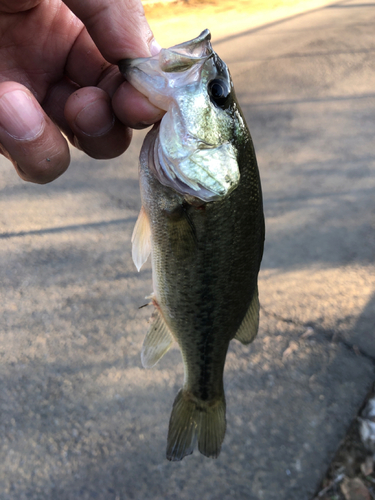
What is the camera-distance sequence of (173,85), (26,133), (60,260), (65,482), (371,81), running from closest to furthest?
1. (173,85)
2. (26,133)
3. (65,482)
4. (60,260)
5. (371,81)

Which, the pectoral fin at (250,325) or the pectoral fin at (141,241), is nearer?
the pectoral fin at (141,241)

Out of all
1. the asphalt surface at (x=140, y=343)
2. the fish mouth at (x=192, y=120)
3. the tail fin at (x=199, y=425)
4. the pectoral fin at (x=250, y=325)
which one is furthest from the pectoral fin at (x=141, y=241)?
the asphalt surface at (x=140, y=343)

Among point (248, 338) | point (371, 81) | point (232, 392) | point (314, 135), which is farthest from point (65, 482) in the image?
point (371, 81)

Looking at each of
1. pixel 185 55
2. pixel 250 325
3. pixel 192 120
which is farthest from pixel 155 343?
pixel 185 55

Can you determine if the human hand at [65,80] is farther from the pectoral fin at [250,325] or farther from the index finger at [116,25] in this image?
the pectoral fin at [250,325]

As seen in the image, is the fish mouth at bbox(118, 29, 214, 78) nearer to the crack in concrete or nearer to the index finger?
the index finger

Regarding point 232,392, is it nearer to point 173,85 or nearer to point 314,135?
point 173,85

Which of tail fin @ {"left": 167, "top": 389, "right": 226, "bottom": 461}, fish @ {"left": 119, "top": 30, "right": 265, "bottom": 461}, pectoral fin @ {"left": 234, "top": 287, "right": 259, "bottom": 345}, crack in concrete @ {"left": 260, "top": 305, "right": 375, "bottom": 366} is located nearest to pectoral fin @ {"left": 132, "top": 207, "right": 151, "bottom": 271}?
fish @ {"left": 119, "top": 30, "right": 265, "bottom": 461}
